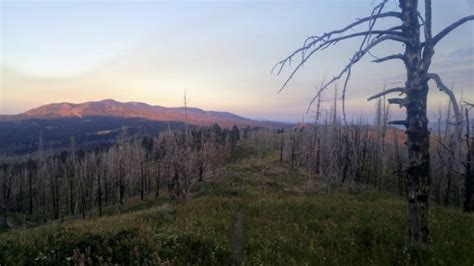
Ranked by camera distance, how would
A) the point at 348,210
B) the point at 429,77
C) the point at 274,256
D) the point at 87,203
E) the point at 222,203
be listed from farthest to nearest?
1. the point at 87,203
2. the point at 222,203
3. the point at 348,210
4. the point at 274,256
5. the point at 429,77

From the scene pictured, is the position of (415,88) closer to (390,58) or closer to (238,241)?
(390,58)

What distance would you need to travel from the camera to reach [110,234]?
9.42 metres

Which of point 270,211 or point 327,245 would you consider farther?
point 270,211

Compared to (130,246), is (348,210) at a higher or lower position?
lower

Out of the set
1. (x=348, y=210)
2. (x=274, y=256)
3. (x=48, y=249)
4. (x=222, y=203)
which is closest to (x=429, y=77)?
(x=274, y=256)

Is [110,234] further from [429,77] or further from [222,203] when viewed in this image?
[222,203]

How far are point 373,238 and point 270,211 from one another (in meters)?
9.44

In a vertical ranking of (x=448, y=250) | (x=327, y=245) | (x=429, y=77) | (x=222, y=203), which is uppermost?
(x=429, y=77)

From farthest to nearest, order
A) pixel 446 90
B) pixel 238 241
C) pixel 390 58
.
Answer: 1. pixel 238 241
2. pixel 390 58
3. pixel 446 90

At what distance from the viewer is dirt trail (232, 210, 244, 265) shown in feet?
26.8

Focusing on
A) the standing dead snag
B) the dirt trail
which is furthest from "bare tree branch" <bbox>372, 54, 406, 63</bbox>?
the dirt trail

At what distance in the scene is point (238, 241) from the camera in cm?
1093

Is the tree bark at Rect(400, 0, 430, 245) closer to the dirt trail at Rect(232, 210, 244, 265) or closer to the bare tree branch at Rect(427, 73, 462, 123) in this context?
the bare tree branch at Rect(427, 73, 462, 123)

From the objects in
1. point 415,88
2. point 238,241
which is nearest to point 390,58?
point 415,88
